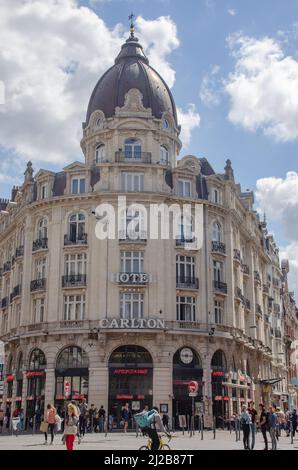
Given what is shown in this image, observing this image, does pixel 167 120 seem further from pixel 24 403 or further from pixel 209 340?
pixel 24 403

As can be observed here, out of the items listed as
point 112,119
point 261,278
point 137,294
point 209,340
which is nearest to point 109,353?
point 137,294

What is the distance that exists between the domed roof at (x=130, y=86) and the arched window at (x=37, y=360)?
2048cm

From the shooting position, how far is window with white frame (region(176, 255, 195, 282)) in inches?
1925

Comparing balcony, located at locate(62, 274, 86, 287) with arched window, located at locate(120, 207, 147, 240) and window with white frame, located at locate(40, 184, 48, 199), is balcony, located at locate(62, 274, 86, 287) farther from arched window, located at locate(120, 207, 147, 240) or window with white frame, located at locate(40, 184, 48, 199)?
window with white frame, located at locate(40, 184, 48, 199)

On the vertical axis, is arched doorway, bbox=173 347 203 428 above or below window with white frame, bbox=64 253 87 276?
below

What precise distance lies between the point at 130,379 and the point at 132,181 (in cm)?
1497

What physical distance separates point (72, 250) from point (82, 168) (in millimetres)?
6714

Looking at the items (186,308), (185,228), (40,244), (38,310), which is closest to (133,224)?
(185,228)

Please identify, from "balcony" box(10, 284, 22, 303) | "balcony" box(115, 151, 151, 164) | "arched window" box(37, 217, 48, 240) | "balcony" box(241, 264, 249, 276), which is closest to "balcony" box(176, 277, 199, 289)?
"balcony" box(241, 264, 249, 276)

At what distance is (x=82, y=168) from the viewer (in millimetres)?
50625

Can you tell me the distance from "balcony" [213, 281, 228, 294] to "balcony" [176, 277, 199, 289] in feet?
6.17

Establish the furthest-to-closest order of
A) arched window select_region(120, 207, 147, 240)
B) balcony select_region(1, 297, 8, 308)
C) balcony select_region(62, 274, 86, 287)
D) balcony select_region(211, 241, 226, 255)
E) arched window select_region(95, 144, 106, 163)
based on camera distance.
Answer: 1. balcony select_region(1, 297, 8, 308)
2. arched window select_region(95, 144, 106, 163)
3. balcony select_region(211, 241, 226, 255)
4. arched window select_region(120, 207, 147, 240)
5. balcony select_region(62, 274, 86, 287)

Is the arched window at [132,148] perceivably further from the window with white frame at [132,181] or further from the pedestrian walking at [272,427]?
the pedestrian walking at [272,427]
